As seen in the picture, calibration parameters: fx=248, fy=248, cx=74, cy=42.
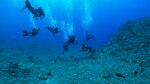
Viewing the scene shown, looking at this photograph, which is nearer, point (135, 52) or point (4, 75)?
point (4, 75)

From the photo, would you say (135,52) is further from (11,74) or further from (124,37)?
(11,74)

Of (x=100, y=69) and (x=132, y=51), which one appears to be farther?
(x=132, y=51)

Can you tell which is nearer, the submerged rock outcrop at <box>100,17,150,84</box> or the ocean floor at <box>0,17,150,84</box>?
the ocean floor at <box>0,17,150,84</box>

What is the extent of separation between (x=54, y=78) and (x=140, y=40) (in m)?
6.55

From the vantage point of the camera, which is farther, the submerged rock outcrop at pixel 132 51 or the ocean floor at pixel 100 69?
the submerged rock outcrop at pixel 132 51

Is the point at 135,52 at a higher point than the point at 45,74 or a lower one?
higher

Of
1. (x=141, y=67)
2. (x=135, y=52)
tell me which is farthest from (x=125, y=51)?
(x=141, y=67)

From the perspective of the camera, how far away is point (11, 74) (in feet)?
34.0

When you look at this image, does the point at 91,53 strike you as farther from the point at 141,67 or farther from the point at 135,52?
the point at 141,67

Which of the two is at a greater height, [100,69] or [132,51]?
[132,51]

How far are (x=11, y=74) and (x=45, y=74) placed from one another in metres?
1.41

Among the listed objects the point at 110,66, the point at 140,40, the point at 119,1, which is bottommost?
the point at 110,66

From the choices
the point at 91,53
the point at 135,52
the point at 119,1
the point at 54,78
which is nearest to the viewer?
the point at 54,78

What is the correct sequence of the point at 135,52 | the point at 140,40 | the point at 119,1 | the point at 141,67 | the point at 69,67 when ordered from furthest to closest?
the point at 119,1 < the point at 140,40 < the point at 135,52 < the point at 69,67 < the point at 141,67
